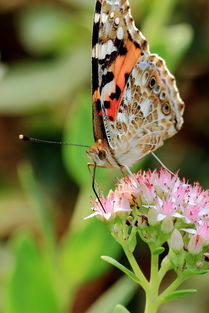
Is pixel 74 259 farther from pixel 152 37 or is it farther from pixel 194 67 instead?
pixel 194 67

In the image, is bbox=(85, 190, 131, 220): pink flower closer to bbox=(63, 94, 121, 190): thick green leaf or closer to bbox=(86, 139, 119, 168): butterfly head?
bbox=(86, 139, 119, 168): butterfly head

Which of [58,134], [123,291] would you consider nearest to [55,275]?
[123,291]

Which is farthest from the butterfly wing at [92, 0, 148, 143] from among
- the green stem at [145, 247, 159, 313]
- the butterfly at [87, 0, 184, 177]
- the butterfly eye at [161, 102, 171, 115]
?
the green stem at [145, 247, 159, 313]

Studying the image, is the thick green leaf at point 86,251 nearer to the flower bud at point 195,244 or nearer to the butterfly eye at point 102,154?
the butterfly eye at point 102,154

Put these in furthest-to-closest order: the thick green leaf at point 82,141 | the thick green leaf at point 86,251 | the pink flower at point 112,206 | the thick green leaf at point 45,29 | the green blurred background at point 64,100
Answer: the thick green leaf at point 45,29
the green blurred background at point 64,100
the thick green leaf at point 82,141
the thick green leaf at point 86,251
the pink flower at point 112,206

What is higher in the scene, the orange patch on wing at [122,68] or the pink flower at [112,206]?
the orange patch on wing at [122,68]

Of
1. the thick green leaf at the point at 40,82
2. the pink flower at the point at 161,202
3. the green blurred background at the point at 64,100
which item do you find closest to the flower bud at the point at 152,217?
the pink flower at the point at 161,202
